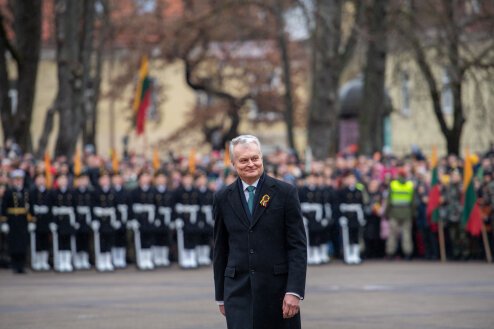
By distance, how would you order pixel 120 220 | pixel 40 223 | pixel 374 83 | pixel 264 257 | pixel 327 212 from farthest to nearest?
pixel 374 83 < pixel 327 212 < pixel 120 220 < pixel 40 223 < pixel 264 257

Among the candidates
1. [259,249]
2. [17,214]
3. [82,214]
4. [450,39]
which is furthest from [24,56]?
[259,249]

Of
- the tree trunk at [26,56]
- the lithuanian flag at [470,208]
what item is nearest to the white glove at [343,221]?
the lithuanian flag at [470,208]

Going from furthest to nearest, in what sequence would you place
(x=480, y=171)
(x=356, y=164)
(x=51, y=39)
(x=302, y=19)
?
(x=51, y=39) → (x=302, y=19) → (x=356, y=164) → (x=480, y=171)

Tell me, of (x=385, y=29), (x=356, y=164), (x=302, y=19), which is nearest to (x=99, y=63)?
(x=302, y=19)

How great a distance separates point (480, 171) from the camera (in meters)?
26.0

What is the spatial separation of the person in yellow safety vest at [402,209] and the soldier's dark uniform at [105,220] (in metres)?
5.54

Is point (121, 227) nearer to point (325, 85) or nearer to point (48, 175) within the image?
point (48, 175)

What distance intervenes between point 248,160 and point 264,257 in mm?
699

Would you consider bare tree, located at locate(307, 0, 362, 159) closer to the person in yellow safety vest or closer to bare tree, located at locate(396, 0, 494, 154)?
bare tree, located at locate(396, 0, 494, 154)

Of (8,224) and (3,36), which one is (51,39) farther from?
(8,224)

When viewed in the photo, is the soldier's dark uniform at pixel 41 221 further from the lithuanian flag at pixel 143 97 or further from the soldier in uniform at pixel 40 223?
the lithuanian flag at pixel 143 97

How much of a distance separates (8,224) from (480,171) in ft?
30.9

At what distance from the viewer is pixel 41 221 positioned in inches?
969

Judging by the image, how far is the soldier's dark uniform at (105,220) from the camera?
24.8 meters
